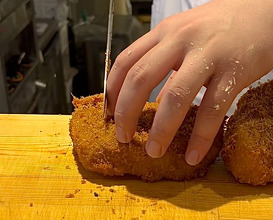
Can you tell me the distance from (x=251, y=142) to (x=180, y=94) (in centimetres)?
20

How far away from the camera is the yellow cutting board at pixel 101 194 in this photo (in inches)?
31.3

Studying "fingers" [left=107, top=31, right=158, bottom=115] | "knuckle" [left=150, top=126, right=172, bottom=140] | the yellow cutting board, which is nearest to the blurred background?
the yellow cutting board

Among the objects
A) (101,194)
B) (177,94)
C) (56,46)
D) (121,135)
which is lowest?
(56,46)

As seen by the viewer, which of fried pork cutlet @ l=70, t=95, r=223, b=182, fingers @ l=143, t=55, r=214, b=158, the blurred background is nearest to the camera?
fingers @ l=143, t=55, r=214, b=158

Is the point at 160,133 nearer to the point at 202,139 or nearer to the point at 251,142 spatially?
the point at 202,139

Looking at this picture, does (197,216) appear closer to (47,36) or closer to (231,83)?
(231,83)

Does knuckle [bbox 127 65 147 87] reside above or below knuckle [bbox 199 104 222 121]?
above

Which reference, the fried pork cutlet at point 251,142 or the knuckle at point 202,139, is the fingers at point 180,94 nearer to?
the knuckle at point 202,139

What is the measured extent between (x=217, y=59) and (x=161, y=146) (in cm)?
20

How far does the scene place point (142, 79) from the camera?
0.77 meters

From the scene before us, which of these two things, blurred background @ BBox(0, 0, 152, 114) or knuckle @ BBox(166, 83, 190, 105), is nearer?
knuckle @ BBox(166, 83, 190, 105)

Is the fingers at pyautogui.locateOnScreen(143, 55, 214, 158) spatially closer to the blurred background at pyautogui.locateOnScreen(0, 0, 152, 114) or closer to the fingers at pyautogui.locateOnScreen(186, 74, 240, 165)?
the fingers at pyautogui.locateOnScreen(186, 74, 240, 165)

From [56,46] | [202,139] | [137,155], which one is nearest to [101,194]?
[137,155]

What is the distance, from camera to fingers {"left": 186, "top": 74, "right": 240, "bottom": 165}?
0.76 metres
